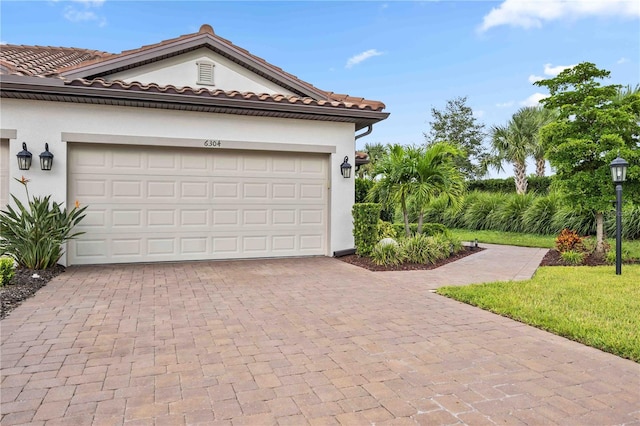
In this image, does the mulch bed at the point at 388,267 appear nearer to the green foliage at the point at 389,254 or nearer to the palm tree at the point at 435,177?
the green foliage at the point at 389,254

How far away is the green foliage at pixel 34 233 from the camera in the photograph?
753 cm

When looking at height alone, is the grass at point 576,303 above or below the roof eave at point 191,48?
below

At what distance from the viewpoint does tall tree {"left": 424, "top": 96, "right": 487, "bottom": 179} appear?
30.0m

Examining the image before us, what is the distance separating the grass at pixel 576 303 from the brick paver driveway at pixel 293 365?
9.3 inches

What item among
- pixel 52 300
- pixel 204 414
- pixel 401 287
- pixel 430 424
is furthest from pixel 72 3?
pixel 430 424

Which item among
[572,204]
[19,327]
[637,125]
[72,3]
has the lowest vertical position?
[19,327]

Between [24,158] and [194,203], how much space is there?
10.6 feet

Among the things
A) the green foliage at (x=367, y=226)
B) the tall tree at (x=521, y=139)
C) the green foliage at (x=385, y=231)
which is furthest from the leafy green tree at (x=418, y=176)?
the tall tree at (x=521, y=139)

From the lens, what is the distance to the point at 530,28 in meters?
13.7

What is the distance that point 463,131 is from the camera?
3058cm

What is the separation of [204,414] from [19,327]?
3.10m

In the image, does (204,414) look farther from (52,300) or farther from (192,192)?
(192,192)

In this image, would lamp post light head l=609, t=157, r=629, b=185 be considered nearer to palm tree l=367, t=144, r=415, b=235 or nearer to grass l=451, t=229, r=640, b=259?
grass l=451, t=229, r=640, b=259

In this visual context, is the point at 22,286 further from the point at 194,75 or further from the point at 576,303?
the point at 576,303
